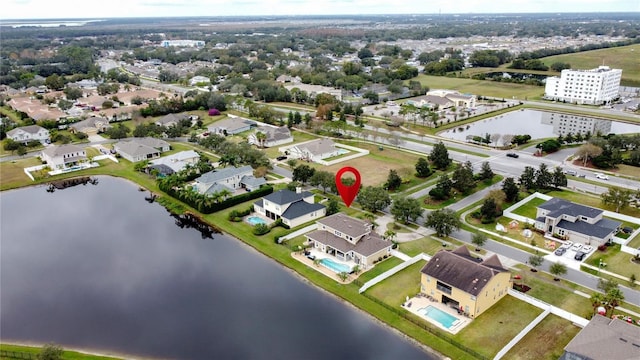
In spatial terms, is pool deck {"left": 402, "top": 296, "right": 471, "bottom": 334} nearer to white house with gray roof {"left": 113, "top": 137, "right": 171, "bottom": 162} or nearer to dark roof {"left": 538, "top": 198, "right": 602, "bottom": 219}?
dark roof {"left": 538, "top": 198, "right": 602, "bottom": 219}

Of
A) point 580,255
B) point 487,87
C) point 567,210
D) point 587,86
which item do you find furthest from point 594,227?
point 487,87

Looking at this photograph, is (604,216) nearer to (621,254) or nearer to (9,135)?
(621,254)

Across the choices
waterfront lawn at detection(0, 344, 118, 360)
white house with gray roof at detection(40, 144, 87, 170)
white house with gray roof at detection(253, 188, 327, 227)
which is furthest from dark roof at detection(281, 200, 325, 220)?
white house with gray roof at detection(40, 144, 87, 170)

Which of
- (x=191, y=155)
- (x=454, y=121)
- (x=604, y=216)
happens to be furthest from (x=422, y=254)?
(x=454, y=121)

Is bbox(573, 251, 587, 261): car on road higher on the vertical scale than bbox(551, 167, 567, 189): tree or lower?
lower

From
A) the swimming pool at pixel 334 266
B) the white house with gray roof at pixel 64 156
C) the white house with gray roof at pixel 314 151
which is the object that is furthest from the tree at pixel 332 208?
the white house with gray roof at pixel 64 156

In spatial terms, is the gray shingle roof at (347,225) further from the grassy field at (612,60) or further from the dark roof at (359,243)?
the grassy field at (612,60)
